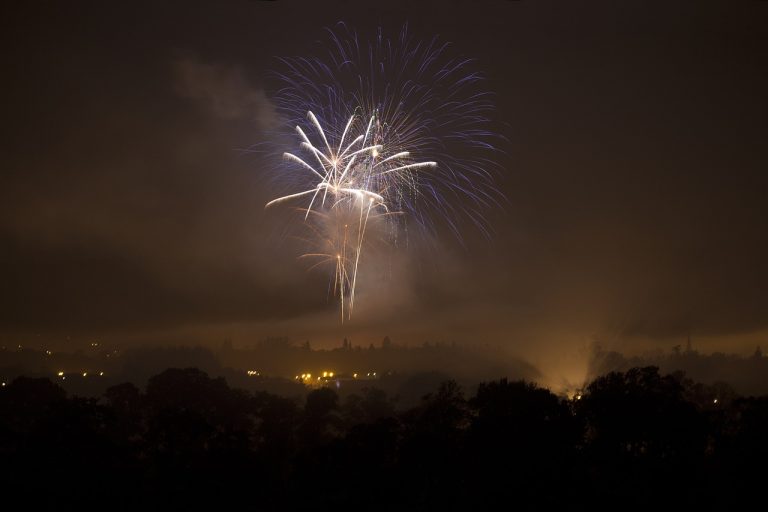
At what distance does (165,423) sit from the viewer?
143 feet

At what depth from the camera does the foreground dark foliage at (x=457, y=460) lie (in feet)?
106

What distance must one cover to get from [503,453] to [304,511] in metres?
13.2

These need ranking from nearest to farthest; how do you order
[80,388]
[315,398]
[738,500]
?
[738,500]
[315,398]
[80,388]

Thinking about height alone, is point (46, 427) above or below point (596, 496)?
above

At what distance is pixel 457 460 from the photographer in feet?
121

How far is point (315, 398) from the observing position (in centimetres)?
7581

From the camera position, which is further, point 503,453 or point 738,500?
point 503,453

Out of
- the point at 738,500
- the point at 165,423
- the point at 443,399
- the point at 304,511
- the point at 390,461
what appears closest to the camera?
the point at 738,500

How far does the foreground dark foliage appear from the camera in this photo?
106ft

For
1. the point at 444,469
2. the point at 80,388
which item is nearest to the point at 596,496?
the point at 444,469

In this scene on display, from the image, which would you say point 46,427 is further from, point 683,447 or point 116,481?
point 683,447

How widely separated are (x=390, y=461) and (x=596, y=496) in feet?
46.1

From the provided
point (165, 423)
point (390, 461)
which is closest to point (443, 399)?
point (390, 461)

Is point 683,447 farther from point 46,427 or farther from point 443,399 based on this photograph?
point 46,427
